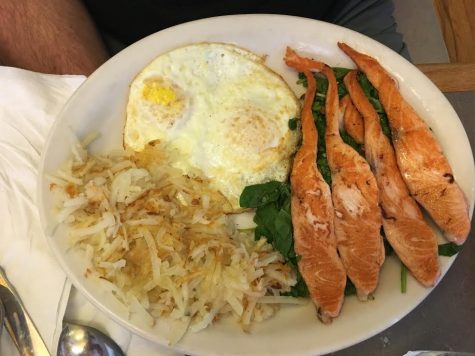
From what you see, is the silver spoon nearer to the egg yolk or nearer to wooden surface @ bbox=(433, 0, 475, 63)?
the egg yolk

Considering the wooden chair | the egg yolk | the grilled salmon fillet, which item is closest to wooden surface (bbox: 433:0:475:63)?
the wooden chair

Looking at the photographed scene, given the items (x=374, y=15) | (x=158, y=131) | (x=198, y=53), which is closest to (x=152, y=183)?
(x=158, y=131)

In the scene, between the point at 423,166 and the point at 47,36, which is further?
the point at 47,36

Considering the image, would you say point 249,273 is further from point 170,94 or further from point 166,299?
point 170,94

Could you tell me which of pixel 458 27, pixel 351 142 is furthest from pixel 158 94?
pixel 458 27

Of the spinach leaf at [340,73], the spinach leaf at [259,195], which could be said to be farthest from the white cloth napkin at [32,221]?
the spinach leaf at [340,73]

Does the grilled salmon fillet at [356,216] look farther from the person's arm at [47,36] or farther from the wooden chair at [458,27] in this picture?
the person's arm at [47,36]

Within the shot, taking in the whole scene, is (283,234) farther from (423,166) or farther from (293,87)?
(293,87)
